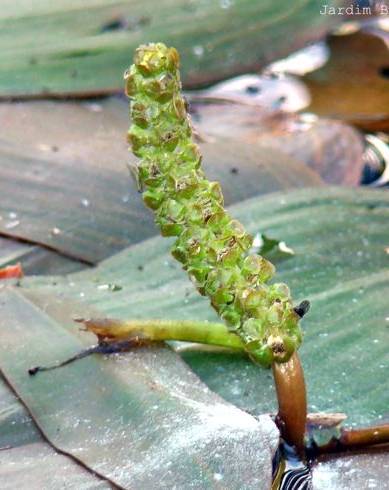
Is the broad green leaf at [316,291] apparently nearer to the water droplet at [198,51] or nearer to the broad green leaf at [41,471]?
the broad green leaf at [41,471]

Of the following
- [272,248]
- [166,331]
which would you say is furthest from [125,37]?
[166,331]

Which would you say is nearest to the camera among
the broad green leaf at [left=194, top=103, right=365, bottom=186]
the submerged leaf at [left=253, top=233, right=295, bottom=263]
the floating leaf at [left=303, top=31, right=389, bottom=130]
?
the submerged leaf at [left=253, top=233, right=295, bottom=263]

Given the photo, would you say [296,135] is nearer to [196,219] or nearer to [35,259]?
[35,259]

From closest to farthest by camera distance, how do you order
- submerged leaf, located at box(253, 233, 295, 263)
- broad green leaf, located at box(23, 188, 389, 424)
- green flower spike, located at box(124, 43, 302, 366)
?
green flower spike, located at box(124, 43, 302, 366) < broad green leaf, located at box(23, 188, 389, 424) < submerged leaf, located at box(253, 233, 295, 263)

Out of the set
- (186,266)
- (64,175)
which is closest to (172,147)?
(186,266)

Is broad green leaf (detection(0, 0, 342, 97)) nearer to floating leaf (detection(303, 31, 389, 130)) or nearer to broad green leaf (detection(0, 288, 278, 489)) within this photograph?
floating leaf (detection(303, 31, 389, 130))

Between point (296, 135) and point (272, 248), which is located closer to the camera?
point (272, 248)

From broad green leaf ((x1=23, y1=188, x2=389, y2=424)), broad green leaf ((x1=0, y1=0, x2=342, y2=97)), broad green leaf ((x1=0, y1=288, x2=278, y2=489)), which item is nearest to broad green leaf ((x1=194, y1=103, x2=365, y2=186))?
broad green leaf ((x1=0, y1=0, x2=342, y2=97))
